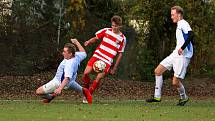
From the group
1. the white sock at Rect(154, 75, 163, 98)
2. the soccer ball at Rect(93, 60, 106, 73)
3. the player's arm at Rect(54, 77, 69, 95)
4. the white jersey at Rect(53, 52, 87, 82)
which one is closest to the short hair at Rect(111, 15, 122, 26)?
the soccer ball at Rect(93, 60, 106, 73)

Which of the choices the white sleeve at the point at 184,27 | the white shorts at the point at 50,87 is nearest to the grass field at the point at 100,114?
the white shorts at the point at 50,87

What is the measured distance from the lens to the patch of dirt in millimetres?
18953

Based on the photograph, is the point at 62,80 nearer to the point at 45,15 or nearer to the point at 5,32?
the point at 5,32

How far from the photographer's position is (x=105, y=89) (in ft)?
68.4

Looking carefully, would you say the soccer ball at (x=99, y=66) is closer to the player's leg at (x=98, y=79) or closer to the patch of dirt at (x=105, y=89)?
the player's leg at (x=98, y=79)

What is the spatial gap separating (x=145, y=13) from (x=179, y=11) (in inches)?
430

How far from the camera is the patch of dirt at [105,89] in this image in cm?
1895

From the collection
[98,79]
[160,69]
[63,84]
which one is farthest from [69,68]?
[160,69]

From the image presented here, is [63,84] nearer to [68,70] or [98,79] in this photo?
[68,70]

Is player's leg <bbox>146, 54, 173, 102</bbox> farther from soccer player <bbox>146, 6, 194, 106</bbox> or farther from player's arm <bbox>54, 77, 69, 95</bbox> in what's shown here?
player's arm <bbox>54, 77, 69, 95</bbox>

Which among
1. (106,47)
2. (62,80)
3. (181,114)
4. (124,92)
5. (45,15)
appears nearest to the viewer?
(181,114)

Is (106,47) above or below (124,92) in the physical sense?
above

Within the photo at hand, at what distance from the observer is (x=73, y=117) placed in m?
10.4

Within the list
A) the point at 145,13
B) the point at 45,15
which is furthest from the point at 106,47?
the point at 145,13
